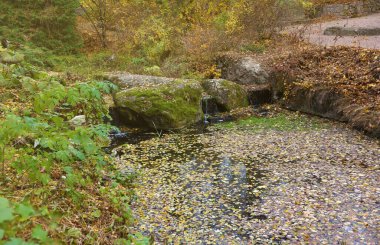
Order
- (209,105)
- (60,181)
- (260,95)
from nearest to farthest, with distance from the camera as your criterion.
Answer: (60,181)
(209,105)
(260,95)

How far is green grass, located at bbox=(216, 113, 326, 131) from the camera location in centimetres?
998

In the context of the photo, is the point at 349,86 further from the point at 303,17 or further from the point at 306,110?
the point at 303,17

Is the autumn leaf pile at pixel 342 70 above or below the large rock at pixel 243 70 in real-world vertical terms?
above

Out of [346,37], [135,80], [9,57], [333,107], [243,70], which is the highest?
[9,57]

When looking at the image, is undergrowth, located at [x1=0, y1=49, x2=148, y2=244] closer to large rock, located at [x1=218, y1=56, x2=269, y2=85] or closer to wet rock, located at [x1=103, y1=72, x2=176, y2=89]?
wet rock, located at [x1=103, y1=72, x2=176, y2=89]

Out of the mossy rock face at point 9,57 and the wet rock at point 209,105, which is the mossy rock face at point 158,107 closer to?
the wet rock at point 209,105

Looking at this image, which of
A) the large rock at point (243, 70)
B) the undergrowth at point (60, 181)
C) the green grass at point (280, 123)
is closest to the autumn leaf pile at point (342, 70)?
the large rock at point (243, 70)

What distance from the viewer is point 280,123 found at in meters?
10.5

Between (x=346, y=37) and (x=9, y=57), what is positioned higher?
(x=9, y=57)

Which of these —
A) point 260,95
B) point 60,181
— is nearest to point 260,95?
point 260,95

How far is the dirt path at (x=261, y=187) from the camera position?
5.12 m

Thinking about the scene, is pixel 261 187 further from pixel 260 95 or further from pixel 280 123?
pixel 260 95

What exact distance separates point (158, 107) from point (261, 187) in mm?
4999

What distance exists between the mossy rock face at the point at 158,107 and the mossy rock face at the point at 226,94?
1.29m
